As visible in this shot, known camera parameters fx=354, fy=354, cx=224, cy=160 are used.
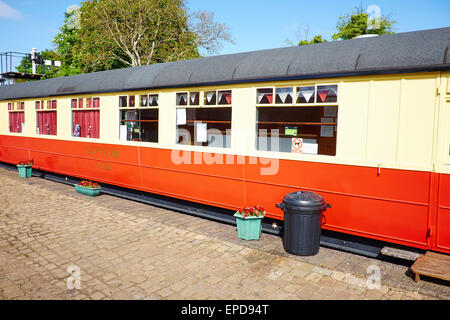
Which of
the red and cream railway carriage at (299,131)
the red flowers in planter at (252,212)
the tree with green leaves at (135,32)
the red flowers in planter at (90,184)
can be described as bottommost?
the red flowers in planter at (90,184)

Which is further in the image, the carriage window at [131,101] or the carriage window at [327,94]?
the carriage window at [131,101]

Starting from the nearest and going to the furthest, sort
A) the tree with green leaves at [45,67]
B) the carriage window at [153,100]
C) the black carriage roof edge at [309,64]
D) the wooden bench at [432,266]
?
1. the wooden bench at [432,266]
2. the black carriage roof edge at [309,64]
3. the carriage window at [153,100]
4. the tree with green leaves at [45,67]

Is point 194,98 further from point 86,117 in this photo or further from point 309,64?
point 86,117

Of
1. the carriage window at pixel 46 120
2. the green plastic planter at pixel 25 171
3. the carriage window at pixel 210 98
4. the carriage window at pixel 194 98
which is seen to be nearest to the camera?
the carriage window at pixel 210 98

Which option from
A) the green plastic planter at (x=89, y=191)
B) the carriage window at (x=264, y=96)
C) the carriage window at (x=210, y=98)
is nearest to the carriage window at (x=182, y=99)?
the carriage window at (x=210, y=98)

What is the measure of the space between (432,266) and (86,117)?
8734 mm

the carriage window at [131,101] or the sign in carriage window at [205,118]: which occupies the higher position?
the carriage window at [131,101]

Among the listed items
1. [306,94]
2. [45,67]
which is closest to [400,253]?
[306,94]

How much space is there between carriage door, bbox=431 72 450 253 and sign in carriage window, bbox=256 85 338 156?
1.37 m

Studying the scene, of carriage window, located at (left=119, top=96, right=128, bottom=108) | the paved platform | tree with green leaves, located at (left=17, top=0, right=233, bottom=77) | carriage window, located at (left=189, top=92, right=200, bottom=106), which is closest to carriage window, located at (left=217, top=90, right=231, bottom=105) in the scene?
carriage window, located at (left=189, top=92, right=200, bottom=106)

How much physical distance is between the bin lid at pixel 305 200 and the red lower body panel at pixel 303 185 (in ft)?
0.87

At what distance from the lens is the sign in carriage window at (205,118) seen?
22.0ft

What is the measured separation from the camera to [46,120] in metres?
11.4

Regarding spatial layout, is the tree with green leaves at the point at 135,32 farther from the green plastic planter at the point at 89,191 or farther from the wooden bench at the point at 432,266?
the wooden bench at the point at 432,266
